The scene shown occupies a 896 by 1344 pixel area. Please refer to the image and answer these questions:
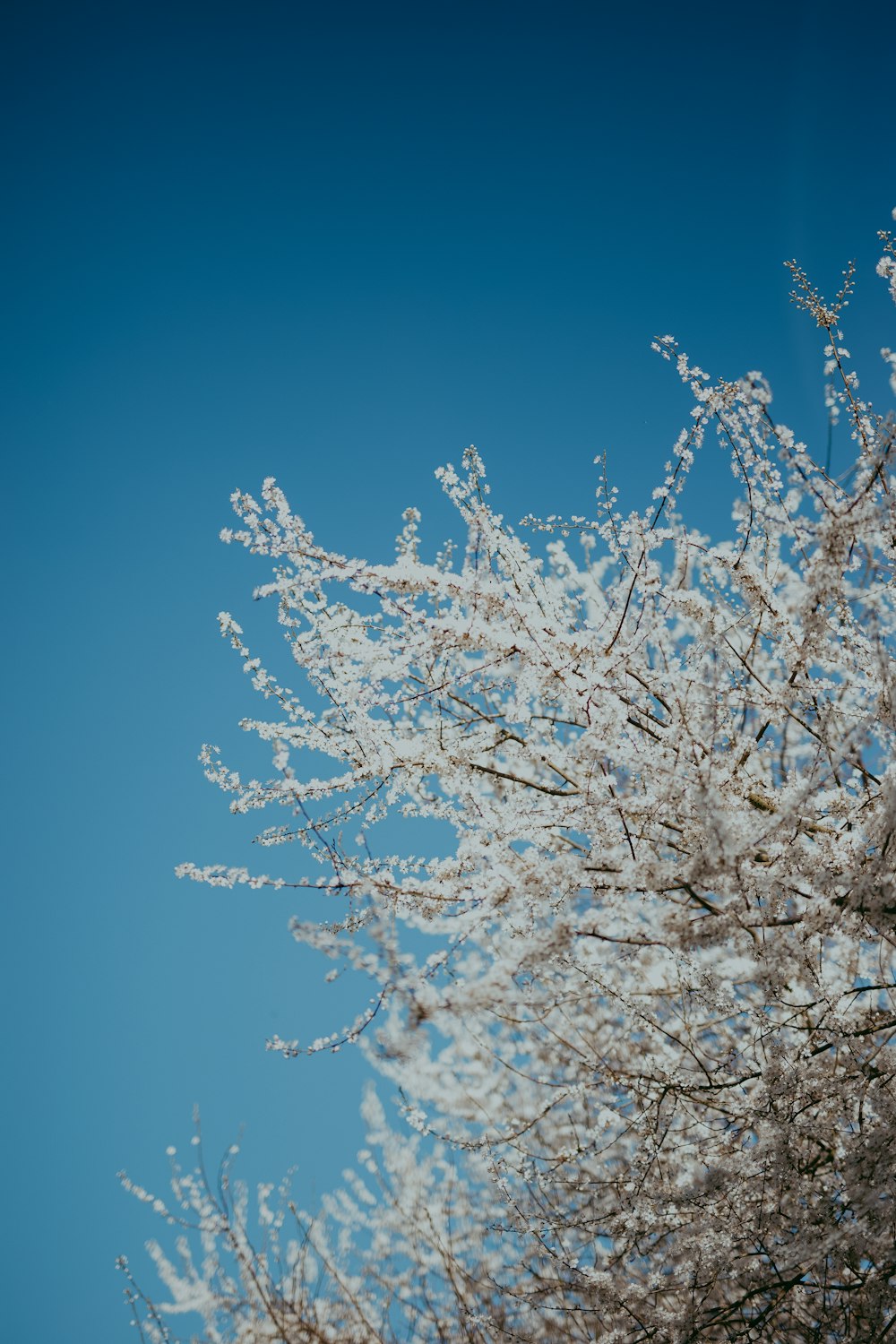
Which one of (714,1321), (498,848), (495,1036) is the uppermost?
(495,1036)

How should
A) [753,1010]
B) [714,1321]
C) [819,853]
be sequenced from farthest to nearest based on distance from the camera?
1. [714,1321]
2. [753,1010]
3. [819,853]

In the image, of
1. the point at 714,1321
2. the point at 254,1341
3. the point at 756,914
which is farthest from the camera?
the point at 254,1341

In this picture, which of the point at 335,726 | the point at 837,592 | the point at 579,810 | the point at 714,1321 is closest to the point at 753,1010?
the point at 579,810

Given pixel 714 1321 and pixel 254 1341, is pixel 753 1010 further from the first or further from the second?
pixel 254 1341

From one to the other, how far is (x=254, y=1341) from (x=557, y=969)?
18.3 ft

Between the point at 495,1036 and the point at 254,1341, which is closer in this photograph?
the point at 254,1341

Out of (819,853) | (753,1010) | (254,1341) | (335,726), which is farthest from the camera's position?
(254,1341)

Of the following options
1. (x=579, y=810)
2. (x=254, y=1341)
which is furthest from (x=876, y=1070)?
(x=254, y=1341)

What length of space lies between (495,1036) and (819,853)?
466cm

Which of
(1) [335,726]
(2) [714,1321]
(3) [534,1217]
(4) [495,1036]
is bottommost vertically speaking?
(2) [714,1321]

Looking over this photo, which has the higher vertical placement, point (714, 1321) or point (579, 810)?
point (579, 810)

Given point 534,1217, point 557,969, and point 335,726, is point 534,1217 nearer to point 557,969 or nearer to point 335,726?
point 557,969

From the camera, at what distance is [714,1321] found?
3.04 m

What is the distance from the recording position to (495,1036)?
6.60 meters
